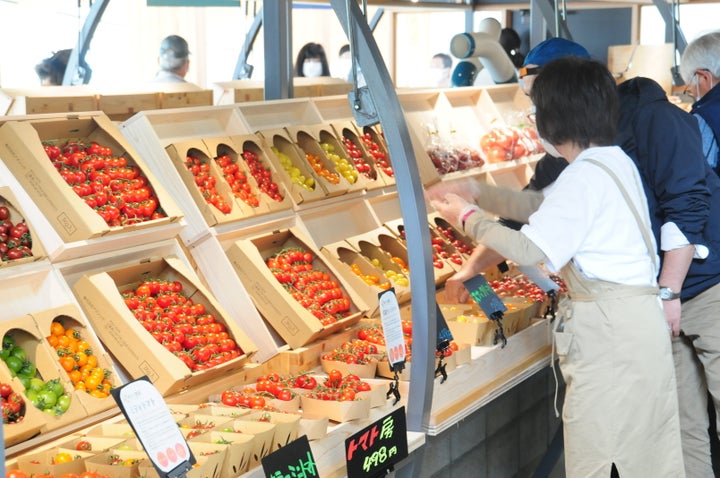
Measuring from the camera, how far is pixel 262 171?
370cm

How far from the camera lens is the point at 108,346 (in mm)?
2785

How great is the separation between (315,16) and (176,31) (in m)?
2.31

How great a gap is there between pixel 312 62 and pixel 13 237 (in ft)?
22.3

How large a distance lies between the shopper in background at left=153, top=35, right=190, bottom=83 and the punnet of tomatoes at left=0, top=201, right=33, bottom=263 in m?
4.77

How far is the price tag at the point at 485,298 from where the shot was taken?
3.28 meters

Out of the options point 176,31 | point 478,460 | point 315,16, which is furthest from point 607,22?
point 478,460

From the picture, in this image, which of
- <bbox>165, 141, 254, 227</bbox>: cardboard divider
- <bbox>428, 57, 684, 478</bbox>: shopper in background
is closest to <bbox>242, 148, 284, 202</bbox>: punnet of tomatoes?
<bbox>165, 141, 254, 227</bbox>: cardboard divider

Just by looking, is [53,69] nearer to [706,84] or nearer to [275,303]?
[275,303]

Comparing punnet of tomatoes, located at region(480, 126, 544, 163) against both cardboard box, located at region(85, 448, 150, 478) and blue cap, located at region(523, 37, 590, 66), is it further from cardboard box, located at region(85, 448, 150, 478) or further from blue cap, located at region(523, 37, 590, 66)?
cardboard box, located at region(85, 448, 150, 478)

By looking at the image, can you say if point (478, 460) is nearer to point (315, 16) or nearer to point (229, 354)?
point (229, 354)

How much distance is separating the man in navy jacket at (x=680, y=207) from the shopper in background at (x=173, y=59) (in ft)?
16.0

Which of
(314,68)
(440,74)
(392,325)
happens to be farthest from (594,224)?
(440,74)

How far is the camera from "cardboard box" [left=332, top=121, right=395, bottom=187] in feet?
14.1

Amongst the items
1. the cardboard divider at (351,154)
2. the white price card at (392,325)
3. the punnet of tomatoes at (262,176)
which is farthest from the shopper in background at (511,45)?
the white price card at (392,325)
